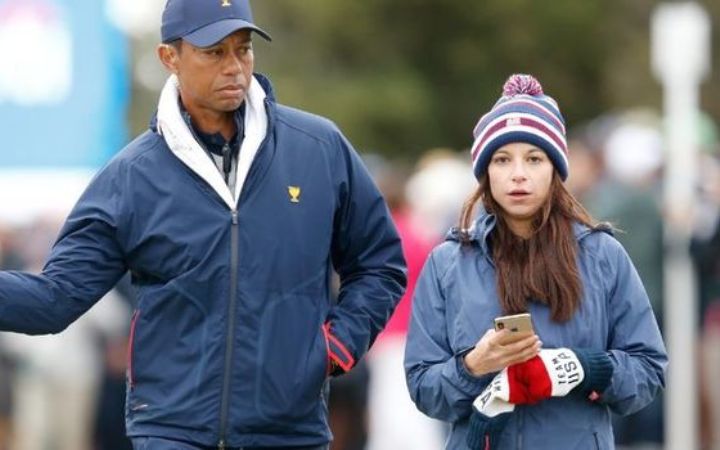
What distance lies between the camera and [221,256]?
26.2ft

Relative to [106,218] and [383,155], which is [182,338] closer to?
[106,218]

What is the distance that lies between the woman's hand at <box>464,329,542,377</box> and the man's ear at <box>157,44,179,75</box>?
5.16 ft

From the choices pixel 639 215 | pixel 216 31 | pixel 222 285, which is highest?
pixel 216 31

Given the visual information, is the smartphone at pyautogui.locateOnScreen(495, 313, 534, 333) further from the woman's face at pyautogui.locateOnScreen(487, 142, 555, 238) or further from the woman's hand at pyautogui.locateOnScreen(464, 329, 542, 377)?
the woman's face at pyautogui.locateOnScreen(487, 142, 555, 238)

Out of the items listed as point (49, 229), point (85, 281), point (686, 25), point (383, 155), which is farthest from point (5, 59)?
point (383, 155)

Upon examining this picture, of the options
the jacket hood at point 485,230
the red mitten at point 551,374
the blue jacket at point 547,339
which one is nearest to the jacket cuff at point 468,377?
the blue jacket at point 547,339

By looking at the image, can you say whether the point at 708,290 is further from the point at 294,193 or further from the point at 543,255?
the point at 543,255

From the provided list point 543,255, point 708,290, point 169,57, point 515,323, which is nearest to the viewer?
point 515,323

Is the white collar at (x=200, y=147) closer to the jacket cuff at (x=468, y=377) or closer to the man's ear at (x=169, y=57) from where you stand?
the man's ear at (x=169, y=57)

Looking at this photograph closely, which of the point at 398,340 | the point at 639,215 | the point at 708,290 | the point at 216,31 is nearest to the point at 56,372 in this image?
the point at 398,340

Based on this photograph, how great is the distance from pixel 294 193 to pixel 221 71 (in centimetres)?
50

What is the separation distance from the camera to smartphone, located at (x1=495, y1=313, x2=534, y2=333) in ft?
24.4

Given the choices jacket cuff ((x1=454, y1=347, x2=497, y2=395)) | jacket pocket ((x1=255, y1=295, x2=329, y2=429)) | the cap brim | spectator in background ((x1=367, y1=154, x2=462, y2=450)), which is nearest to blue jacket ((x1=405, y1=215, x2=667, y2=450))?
jacket cuff ((x1=454, y1=347, x2=497, y2=395))

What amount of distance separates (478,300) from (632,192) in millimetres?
9210
